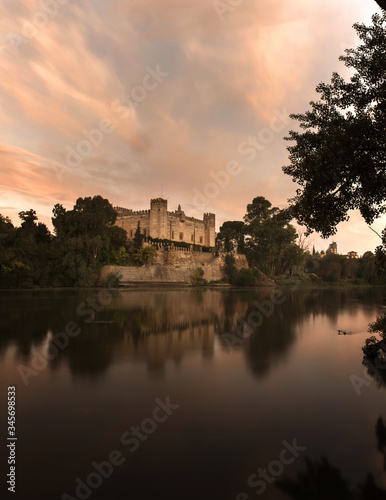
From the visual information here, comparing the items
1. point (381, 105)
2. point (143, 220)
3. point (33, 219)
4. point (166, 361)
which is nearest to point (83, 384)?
point (166, 361)

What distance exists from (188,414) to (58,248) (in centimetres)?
2947

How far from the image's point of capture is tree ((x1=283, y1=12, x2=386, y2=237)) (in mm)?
6512

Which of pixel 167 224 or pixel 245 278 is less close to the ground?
pixel 167 224

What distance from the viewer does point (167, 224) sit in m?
56.3

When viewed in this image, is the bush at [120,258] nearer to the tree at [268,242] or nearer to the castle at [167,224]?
the castle at [167,224]

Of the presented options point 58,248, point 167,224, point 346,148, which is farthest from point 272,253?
point 346,148

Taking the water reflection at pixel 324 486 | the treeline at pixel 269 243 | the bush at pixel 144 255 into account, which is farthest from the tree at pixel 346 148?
the treeline at pixel 269 243

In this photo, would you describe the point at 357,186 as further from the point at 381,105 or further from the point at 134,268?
the point at 134,268

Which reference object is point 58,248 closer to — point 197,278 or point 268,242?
point 197,278

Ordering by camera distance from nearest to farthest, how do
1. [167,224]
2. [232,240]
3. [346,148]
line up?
[346,148]
[167,224]
[232,240]

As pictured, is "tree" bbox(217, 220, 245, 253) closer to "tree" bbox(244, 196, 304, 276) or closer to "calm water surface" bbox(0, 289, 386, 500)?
"tree" bbox(244, 196, 304, 276)

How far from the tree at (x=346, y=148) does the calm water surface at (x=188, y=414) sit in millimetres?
3589

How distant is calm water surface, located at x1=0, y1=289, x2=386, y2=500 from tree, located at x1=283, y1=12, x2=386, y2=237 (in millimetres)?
3589

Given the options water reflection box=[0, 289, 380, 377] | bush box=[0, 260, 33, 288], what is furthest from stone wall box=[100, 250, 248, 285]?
water reflection box=[0, 289, 380, 377]
